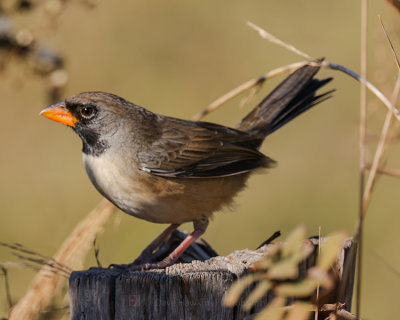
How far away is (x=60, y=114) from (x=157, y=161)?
0.69 m

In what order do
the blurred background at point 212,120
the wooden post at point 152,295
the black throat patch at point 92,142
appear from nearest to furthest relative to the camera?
the wooden post at point 152,295 < the black throat patch at point 92,142 < the blurred background at point 212,120

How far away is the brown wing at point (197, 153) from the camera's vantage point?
14.4 ft

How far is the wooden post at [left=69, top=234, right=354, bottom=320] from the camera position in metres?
2.80

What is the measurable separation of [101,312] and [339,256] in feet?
3.91

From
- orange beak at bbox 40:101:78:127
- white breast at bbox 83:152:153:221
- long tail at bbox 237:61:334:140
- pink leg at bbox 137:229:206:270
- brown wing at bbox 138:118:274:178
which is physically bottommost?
pink leg at bbox 137:229:206:270

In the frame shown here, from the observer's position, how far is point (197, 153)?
15.4 ft

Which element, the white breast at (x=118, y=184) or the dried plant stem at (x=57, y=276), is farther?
the white breast at (x=118, y=184)

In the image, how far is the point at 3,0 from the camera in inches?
183

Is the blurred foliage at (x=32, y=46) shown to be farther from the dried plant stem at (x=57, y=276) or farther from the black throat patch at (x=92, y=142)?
the dried plant stem at (x=57, y=276)

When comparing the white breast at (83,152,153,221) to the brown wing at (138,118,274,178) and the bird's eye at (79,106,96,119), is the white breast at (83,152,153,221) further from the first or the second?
the bird's eye at (79,106,96,119)

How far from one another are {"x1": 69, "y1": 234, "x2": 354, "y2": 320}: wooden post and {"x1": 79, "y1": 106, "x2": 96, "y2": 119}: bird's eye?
5.48 ft

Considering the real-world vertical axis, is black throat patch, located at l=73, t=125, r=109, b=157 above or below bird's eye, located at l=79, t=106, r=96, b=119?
below

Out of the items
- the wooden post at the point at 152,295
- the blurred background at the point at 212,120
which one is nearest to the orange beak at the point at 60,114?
the wooden post at the point at 152,295

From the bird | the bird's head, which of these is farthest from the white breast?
the bird's head
